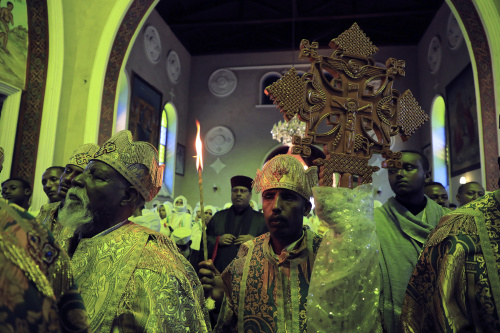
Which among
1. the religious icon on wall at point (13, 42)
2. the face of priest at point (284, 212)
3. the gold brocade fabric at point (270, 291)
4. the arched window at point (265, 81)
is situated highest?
the arched window at point (265, 81)

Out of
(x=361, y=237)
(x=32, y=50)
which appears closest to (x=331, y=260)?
(x=361, y=237)

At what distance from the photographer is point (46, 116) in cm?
615

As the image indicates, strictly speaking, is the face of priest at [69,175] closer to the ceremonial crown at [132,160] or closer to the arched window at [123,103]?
the ceremonial crown at [132,160]

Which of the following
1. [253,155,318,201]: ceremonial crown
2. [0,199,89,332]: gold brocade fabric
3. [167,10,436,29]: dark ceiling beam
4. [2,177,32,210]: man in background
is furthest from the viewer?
[167,10,436,29]: dark ceiling beam

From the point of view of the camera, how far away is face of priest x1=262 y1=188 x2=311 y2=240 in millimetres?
2102

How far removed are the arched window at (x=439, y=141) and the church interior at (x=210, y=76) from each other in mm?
35

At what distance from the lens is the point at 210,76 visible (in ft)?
53.4

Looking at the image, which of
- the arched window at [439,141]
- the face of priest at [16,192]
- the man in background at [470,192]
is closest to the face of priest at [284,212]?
the face of priest at [16,192]

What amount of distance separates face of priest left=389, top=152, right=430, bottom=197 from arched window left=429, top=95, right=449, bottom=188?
11.2 metres

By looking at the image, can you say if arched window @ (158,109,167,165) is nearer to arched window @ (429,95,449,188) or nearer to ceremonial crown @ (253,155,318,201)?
arched window @ (429,95,449,188)

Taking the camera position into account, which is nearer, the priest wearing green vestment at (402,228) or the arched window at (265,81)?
the priest wearing green vestment at (402,228)

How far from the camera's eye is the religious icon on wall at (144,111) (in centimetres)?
1196

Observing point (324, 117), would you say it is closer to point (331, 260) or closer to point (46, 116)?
point (331, 260)

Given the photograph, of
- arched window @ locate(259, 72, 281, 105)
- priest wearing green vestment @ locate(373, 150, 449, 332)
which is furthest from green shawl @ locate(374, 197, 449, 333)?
arched window @ locate(259, 72, 281, 105)
